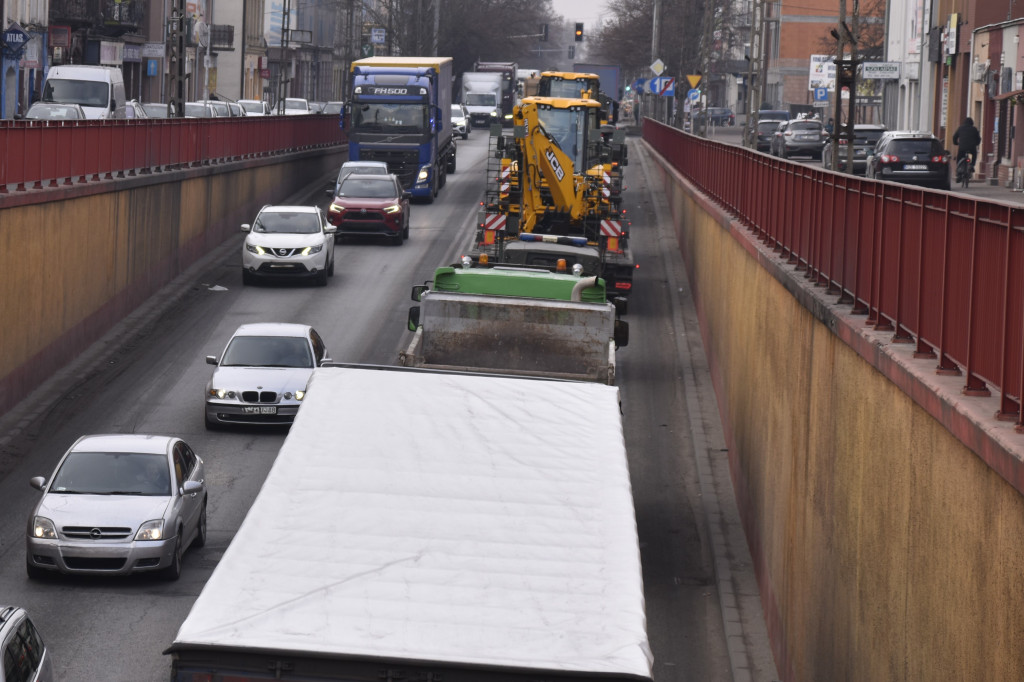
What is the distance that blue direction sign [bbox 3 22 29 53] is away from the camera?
50125 mm

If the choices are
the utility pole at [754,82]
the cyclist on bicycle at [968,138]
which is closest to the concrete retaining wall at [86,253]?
the utility pole at [754,82]

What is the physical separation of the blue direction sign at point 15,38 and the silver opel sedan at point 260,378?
30439mm

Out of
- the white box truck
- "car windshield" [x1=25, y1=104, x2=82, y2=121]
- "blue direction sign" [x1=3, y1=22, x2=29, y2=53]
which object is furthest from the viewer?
the white box truck

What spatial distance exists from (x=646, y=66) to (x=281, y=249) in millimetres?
92359

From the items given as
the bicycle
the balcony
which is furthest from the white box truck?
the bicycle

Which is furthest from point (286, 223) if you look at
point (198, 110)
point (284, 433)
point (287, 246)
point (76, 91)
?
point (198, 110)

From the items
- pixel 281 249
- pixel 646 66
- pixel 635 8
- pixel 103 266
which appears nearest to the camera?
pixel 103 266

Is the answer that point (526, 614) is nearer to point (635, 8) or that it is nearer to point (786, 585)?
point (786, 585)

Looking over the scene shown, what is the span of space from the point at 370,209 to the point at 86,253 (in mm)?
13361

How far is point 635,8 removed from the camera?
11369 cm

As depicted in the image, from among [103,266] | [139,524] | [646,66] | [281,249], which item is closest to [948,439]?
[139,524]

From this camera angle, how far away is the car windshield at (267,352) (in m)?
23.1

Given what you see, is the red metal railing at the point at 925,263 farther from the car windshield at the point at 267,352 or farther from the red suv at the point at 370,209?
the red suv at the point at 370,209

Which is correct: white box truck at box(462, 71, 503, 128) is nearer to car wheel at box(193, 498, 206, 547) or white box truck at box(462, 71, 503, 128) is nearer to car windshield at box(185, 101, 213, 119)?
car windshield at box(185, 101, 213, 119)
